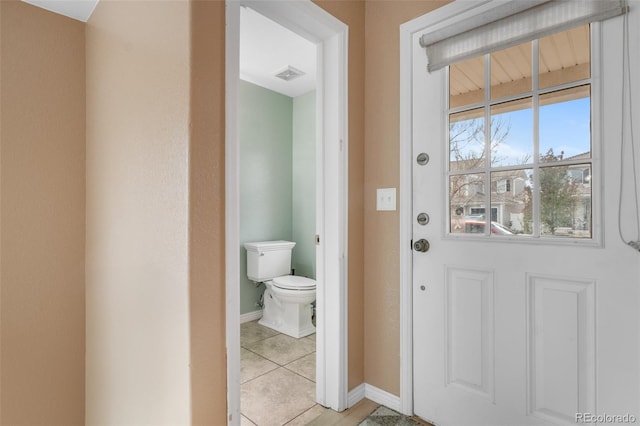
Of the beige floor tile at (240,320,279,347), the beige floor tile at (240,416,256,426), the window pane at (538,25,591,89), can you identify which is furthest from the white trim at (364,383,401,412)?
the window pane at (538,25,591,89)

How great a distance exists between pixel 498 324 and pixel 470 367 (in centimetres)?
25

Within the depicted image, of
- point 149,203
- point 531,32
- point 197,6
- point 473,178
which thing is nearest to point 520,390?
point 473,178

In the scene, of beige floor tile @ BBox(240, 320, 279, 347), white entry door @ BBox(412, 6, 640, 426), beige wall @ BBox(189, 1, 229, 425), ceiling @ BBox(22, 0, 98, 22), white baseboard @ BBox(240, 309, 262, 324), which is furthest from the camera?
white baseboard @ BBox(240, 309, 262, 324)

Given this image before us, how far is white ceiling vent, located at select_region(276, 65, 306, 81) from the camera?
2.98 metres

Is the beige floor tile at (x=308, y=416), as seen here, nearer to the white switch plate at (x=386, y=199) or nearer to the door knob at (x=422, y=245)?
the door knob at (x=422, y=245)

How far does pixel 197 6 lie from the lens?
1021 mm

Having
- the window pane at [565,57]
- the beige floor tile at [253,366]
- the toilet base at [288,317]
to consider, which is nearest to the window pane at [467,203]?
the window pane at [565,57]

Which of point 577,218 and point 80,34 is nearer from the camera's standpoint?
point 577,218

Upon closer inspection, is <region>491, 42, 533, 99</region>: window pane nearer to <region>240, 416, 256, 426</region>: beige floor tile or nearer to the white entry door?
the white entry door

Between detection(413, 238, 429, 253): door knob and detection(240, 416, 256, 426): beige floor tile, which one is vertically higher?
detection(413, 238, 429, 253): door knob

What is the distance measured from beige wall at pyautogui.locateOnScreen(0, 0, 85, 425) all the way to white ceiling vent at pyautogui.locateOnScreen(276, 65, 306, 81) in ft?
5.30

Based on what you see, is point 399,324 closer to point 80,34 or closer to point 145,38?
point 145,38

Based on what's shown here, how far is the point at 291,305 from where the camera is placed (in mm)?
2859

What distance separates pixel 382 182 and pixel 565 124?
809 millimetres
